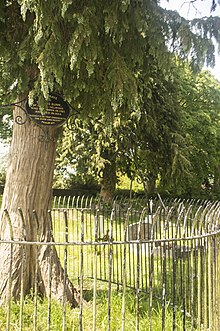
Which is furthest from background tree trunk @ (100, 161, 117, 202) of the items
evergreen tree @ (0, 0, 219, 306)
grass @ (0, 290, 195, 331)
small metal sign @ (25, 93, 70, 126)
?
grass @ (0, 290, 195, 331)

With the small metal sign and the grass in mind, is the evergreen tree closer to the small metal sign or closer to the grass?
the small metal sign

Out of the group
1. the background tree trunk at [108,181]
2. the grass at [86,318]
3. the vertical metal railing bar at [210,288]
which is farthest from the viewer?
the background tree trunk at [108,181]

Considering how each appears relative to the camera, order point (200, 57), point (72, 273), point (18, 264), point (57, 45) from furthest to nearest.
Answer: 1. point (72, 273)
2. point (18, 264)
3. point (200, 57)
4. point (57, 45)

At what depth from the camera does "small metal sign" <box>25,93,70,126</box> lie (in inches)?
210

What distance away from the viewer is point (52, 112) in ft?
18.1

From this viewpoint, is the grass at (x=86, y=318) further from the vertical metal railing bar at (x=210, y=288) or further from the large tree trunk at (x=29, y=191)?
the vertical metal railing bar at (x=210, y=288)

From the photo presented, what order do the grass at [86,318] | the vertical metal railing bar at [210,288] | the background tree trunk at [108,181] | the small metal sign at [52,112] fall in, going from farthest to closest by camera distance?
the background tree trunk at [108,181]
the small metal sign at [52,112]
the grass at [86,318]
the vertical metal railing bar at [210,288]

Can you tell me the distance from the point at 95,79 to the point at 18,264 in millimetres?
Result: 2783

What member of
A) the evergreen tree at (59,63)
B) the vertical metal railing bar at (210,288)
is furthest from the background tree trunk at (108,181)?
the vertical metal railing bar at (210,288)

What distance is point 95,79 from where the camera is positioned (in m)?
5.32

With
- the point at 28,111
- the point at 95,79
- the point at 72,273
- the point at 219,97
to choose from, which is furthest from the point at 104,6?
the point at 219,97

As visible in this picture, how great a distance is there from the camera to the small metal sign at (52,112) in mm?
5344

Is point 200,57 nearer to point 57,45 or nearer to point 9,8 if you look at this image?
point 57,45

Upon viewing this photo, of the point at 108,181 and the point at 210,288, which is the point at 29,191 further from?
the point at 108,181
